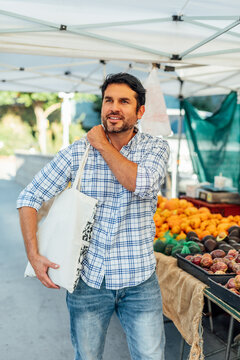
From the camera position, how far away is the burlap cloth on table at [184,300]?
233 cm

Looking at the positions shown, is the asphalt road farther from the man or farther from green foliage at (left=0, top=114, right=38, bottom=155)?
green foliage at (left=0, top=114, right=38, bottom=155)

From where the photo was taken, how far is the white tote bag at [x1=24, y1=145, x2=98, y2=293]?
1.54m

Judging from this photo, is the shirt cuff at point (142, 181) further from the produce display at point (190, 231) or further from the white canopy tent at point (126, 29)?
the white canopy tent at point (126, 29)

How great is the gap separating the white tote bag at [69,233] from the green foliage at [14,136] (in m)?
22.6

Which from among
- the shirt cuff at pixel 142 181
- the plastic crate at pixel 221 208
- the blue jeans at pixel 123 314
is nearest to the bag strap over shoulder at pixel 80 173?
the shirt cuff at pixel 142 181

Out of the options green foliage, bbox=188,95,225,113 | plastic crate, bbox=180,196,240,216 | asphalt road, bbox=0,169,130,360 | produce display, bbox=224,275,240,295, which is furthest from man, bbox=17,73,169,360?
green foliage, bbox=188,95,225,113

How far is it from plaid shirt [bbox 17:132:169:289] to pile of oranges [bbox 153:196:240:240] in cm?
218

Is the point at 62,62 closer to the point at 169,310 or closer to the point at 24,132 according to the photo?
the point at 169,310

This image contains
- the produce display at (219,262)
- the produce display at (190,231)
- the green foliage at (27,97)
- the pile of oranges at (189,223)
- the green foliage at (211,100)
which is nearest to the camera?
the produce display at (219,262)

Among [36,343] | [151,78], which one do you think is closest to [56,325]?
[36,343]

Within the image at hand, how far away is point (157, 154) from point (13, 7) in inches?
81.2

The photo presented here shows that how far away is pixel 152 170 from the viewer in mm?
1569

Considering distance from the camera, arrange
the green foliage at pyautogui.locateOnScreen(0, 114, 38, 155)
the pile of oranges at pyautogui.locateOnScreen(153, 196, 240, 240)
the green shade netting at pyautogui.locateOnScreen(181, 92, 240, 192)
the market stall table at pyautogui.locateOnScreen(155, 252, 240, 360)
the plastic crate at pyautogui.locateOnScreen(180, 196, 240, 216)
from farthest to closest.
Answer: the green foliage at pyautogui.locateOnScreen(0, 114, 38, 155)
the green shade netting at pyautogui.locateOnScreen(181, 92, 240, 192)
the plastic crate at pyautogui.locateOnScreen(180, 196, 240, 216)
the pile of oranges at pyautogui.locateOnScreen(153, 196, 240, 240)
the market stall table at pyautogui.locateOnScreen(155, 252, 240, 360)

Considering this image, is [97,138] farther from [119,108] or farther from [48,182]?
[48,182]
